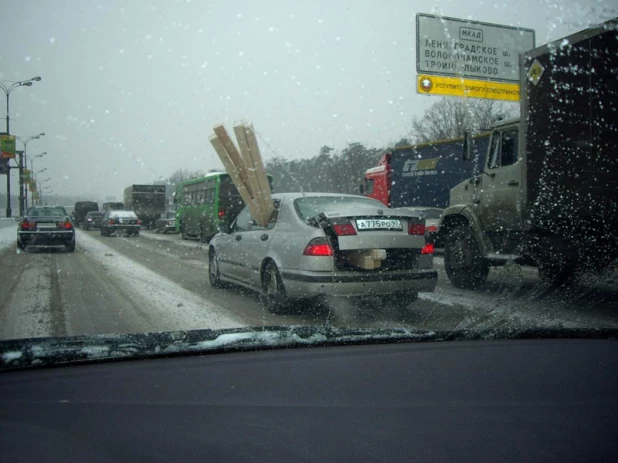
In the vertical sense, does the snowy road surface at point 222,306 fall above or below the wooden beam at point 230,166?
below

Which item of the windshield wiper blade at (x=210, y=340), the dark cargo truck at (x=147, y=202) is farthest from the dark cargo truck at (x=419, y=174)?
the dark cargo truck at (x=147, y=202)

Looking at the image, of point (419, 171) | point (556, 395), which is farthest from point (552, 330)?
point (419, 171)

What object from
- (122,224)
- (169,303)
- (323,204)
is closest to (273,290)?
(323,204)

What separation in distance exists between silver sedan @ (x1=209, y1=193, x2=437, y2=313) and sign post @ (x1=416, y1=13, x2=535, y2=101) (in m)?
9.21

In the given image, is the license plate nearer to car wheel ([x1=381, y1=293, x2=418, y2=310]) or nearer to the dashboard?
car wheel ([x1=381, y1=293, x2=418, y2=310])

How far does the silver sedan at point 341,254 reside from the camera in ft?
19.0

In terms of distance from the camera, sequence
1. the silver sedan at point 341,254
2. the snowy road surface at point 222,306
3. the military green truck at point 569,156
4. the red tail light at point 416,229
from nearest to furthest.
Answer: the snowy road surface at point 222,306 < the silver sedan at point 341,254 < the red tail light at point 416,229 < the military green truck at point 569,156

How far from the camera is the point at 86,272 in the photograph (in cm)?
1060

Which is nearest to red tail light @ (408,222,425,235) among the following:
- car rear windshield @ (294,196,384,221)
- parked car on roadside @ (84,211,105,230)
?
car rear windshield @ (294,196,384,221)

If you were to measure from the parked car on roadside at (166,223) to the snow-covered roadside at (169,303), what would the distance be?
21.9m

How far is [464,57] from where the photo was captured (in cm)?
1491

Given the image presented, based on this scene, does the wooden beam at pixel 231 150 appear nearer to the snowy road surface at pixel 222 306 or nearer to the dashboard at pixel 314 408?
the snowy road surface at pixel 222 306

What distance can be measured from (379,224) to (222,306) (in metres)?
2.28

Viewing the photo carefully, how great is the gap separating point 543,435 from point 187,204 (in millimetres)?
25307
